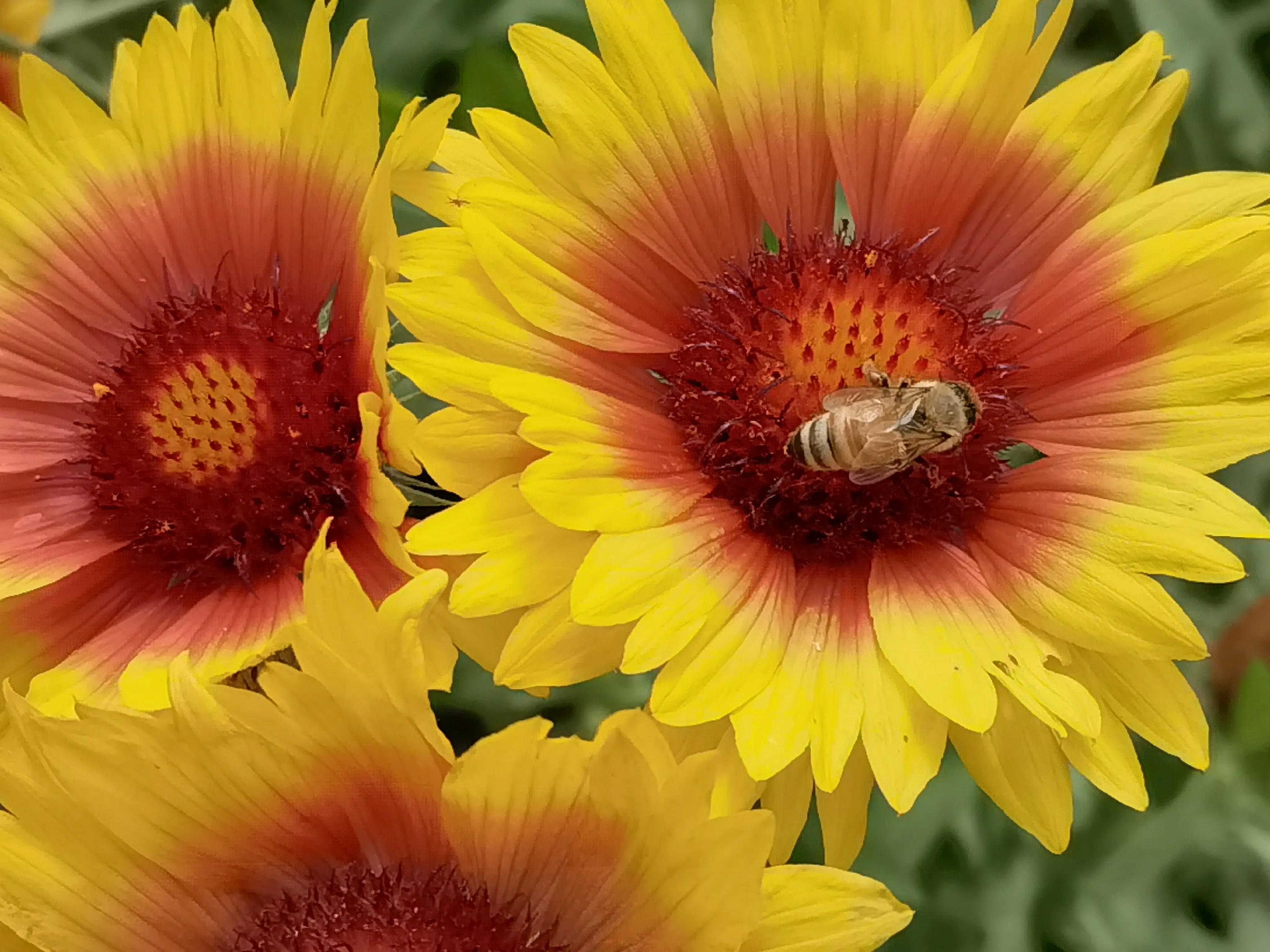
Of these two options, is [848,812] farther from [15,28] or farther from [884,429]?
[15,28]

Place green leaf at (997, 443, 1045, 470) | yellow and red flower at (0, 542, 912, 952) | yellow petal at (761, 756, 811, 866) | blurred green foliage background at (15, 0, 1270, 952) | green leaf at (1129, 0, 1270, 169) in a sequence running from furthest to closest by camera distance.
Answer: green leaf at (1129, 0, 1270, 169), blurred green foliage background at (15, 0, 1270, 952), green leaf at (997, 443, 1045, 470), yellow petal at (761, 756, 811, 866), yellow and red flower at (0, 542, 912, 952)

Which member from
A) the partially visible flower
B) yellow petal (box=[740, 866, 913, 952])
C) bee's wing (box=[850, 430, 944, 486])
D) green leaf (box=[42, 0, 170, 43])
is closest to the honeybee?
bee's wing (box=[850, 430, 944, 486])

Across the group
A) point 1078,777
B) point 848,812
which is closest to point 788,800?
point 848,812

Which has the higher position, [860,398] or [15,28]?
[15,28]

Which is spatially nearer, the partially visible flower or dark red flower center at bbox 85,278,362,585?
dark red flower center at bbox 85,278,362,585

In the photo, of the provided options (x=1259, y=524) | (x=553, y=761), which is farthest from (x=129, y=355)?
(x=1259, y=524)

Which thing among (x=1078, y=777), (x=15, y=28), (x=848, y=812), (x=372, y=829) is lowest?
(x=1078, y=777)

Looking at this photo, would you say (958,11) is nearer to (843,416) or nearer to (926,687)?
A: (843,416)

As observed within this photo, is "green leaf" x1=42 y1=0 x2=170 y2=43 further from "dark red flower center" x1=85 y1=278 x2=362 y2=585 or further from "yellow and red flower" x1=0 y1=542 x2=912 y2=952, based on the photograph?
"yellow and red flower" x1=0 y1=542 x2=912 y2=952
